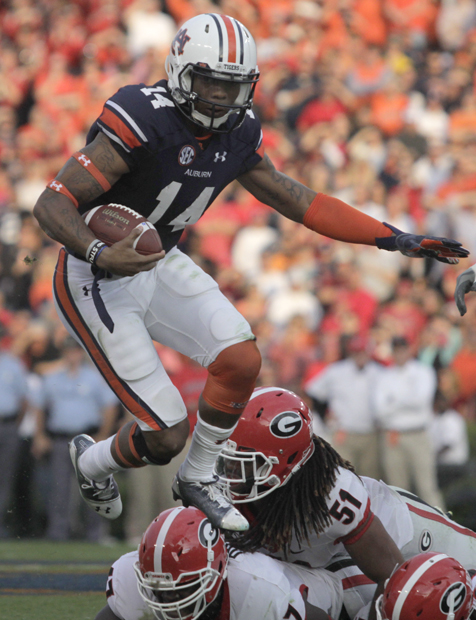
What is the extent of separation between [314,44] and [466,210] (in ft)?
10.6

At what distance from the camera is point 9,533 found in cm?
791

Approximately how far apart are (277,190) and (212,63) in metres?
0.80

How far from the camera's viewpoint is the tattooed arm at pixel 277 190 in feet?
14.1

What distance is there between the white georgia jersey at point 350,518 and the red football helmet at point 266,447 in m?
0.21

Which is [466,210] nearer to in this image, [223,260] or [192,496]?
[223,260]

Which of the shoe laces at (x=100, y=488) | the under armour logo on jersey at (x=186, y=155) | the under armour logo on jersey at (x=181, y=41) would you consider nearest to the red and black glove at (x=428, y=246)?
the under armour logo on jersey at (x=186, y=155)

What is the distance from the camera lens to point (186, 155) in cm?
382

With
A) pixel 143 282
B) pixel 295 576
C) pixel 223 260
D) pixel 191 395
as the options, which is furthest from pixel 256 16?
pixel 295 576

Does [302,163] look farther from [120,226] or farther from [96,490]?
[120,226]

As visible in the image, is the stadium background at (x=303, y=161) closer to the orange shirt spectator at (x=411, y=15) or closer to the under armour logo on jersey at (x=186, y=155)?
the orange shirt spectator at (x=411, y=15)

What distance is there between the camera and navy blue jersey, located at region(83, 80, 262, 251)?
3682 mm

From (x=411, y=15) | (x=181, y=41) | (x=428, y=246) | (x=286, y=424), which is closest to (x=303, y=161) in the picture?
(x=411, y=15)

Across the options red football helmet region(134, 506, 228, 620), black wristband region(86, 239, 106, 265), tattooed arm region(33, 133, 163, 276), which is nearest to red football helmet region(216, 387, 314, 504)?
red football helmet region(134, 506, 228, 620)

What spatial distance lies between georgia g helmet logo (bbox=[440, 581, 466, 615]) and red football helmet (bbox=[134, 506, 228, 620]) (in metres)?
0.77
